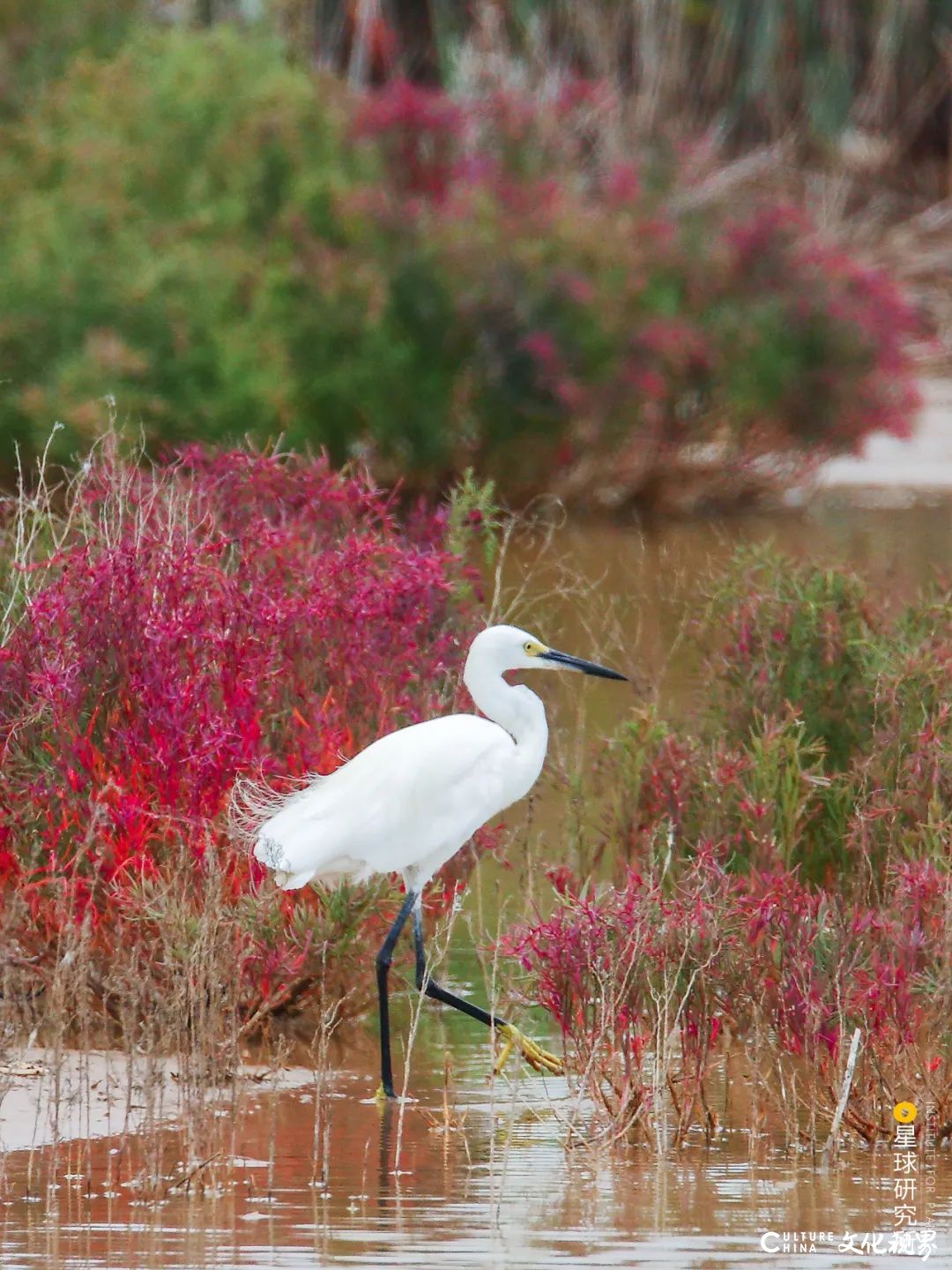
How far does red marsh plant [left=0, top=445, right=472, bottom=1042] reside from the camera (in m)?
6.25

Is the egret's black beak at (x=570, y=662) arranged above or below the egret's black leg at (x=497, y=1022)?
above

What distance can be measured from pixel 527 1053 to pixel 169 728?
1246 millimetres

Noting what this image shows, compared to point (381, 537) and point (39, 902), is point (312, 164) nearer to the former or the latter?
point (381, 537)

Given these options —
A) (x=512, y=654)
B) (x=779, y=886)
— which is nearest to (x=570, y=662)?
(x=512, y=654)

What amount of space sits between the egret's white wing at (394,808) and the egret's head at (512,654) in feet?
0.65

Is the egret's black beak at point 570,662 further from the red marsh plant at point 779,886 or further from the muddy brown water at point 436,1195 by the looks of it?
the muddy brown water at point 436,1195

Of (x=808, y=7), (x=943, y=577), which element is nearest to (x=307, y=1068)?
(x=943, y=577)

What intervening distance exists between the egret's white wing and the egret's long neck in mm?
127

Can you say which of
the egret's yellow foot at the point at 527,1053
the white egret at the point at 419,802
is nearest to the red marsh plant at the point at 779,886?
the egret's yellow foot at the point at 527,1053

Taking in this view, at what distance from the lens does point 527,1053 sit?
21.2 feet

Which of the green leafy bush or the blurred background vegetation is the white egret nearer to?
the blurred background vegetation

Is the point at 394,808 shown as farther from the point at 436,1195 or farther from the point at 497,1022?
the point at 436,1195

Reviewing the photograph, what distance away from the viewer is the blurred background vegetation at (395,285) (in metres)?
19.1

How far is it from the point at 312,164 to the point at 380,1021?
46.9ft
